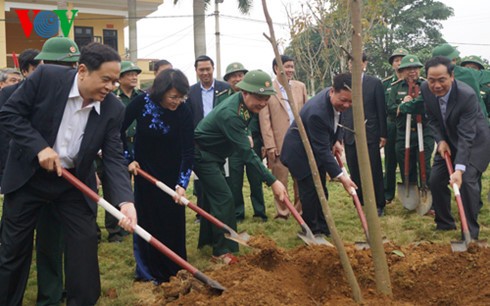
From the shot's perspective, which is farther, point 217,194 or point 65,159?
point 217,194

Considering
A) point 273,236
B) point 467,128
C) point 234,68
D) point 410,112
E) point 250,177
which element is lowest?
point 273,236

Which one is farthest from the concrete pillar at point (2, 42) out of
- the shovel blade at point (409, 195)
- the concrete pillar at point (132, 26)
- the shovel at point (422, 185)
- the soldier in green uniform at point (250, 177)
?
the shovel at point (422, 185)

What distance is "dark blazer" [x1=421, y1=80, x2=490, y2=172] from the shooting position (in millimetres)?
5375

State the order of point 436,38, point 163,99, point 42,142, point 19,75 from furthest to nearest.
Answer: point 436,38, point 19,75, point 163,99, point 42,142

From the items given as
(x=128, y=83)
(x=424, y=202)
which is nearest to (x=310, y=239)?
(x=424, y=202)

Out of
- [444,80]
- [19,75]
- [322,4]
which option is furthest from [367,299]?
[322,4]

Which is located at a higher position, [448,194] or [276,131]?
[276,131]

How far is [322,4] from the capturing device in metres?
16.5

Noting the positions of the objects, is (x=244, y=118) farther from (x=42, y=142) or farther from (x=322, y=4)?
(x=322, y=4)

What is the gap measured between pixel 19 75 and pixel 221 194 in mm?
2499

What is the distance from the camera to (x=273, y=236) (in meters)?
6.26

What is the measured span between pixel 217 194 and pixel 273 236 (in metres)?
1.29

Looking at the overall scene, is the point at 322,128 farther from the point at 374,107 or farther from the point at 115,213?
the point at 115,213

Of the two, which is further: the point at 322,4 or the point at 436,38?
the point at 436,38
